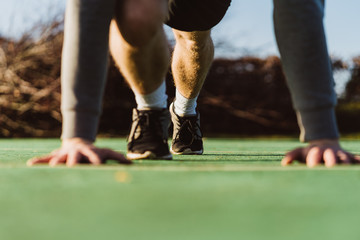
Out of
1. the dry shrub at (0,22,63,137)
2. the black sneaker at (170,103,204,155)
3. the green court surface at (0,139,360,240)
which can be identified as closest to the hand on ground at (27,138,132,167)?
the green court surface at (0,139,360,240)

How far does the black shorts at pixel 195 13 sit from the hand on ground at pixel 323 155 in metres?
1.12

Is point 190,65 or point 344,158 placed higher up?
point 190,65

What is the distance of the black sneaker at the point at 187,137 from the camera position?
8.64ft

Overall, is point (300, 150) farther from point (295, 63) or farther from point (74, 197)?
point (74, 197)

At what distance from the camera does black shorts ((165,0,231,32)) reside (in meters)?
2.45

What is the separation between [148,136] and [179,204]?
3.66 ft

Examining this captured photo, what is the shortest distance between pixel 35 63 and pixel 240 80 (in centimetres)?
388

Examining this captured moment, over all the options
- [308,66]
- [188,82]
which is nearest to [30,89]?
[188,82]

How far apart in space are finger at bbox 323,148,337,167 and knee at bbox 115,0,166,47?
2.52 feet

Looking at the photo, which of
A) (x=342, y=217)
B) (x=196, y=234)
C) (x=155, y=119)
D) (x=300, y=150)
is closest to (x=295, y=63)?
(x=300, y=150)

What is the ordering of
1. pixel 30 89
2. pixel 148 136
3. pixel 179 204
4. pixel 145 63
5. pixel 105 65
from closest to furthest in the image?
pixel 179 204 < pixel 105 65 < pixel 145 63 < pixel 148 136 < pixel 30 89

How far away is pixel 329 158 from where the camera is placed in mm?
1496

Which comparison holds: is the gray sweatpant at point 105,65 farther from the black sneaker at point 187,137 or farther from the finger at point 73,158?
the black sneaker at point 187,137

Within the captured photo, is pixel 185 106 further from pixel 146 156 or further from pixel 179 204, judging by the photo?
pixel 179 204
